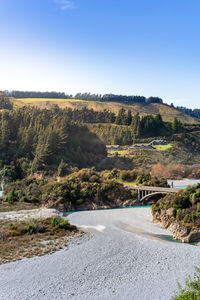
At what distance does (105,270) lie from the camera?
26.0 metres

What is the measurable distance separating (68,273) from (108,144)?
114 meters

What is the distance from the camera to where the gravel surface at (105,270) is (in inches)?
860

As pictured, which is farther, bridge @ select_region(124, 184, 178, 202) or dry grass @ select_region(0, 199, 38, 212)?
bridge @ select_region(124, 184, 178, 202)

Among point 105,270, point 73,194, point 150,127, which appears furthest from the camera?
point 150,127

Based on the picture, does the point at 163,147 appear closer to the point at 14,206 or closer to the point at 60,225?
the point at 14,206

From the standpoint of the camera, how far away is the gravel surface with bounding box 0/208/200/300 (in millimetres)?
21844

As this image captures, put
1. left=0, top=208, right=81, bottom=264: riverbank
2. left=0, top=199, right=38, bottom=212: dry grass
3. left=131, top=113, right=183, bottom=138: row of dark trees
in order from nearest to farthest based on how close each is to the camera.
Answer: left=0, top=208, right=81, bottom=264: riverbank < left=0, top=199, right=38, bottom=212: dry grass < left=131, top=113, right=183, bottom=138: row of dark trees

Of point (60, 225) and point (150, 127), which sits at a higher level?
point (150, 127)

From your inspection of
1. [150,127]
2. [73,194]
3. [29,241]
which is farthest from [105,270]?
[150,127]

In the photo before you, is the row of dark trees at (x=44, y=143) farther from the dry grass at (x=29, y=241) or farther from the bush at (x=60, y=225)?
the dry grass at (x=29, y=241)

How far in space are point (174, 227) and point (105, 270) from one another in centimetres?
1661

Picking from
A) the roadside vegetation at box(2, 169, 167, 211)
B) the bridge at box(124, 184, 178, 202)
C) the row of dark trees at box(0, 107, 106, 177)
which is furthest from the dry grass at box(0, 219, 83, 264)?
the row of dark trees at box(0, 107, 106, 177)

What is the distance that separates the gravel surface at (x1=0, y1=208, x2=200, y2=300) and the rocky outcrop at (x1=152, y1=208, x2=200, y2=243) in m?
2.74

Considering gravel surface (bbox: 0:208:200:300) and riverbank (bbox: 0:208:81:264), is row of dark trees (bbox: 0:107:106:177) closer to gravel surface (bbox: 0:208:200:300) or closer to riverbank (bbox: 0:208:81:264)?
riverbank (bbox: 0:208:81:264)
